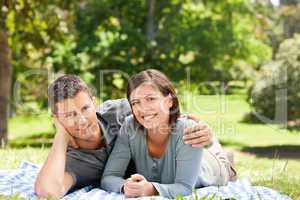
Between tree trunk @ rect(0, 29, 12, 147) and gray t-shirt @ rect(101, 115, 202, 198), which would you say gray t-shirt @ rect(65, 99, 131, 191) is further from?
tree trunk @ rect(0, 29, 12, 147)

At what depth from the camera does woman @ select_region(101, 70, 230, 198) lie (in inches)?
139

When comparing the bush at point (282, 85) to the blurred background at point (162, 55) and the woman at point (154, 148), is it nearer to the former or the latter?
the blurred background at point (162, 55)

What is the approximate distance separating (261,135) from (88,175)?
1326 centimetres

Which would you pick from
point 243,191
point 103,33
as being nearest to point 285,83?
point 103,33

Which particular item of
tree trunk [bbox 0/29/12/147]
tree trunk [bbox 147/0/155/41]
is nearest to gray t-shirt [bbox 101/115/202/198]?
tree trunk [bbox 0/29/12/147]

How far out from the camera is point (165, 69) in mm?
14016

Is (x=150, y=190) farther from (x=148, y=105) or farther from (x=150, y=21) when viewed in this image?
(x=150, y=21)

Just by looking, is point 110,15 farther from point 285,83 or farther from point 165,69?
point 285,83

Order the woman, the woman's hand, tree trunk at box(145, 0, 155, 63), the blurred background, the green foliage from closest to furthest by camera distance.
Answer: the woman's hand
the woman
the blurred background
the green foliage
tree trunk at box(145, 0, 155, 63)

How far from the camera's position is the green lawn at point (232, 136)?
667cm

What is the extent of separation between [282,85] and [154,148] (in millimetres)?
9044

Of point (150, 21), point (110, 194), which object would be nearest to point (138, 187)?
point (110, 194)

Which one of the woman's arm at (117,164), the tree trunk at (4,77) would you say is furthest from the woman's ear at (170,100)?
the tree trunk at (4,77)

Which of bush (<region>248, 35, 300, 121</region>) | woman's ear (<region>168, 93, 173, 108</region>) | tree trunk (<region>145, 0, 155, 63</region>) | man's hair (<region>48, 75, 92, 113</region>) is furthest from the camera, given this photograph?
tree trunk (<region>145, 0, 155, 63</region>)
